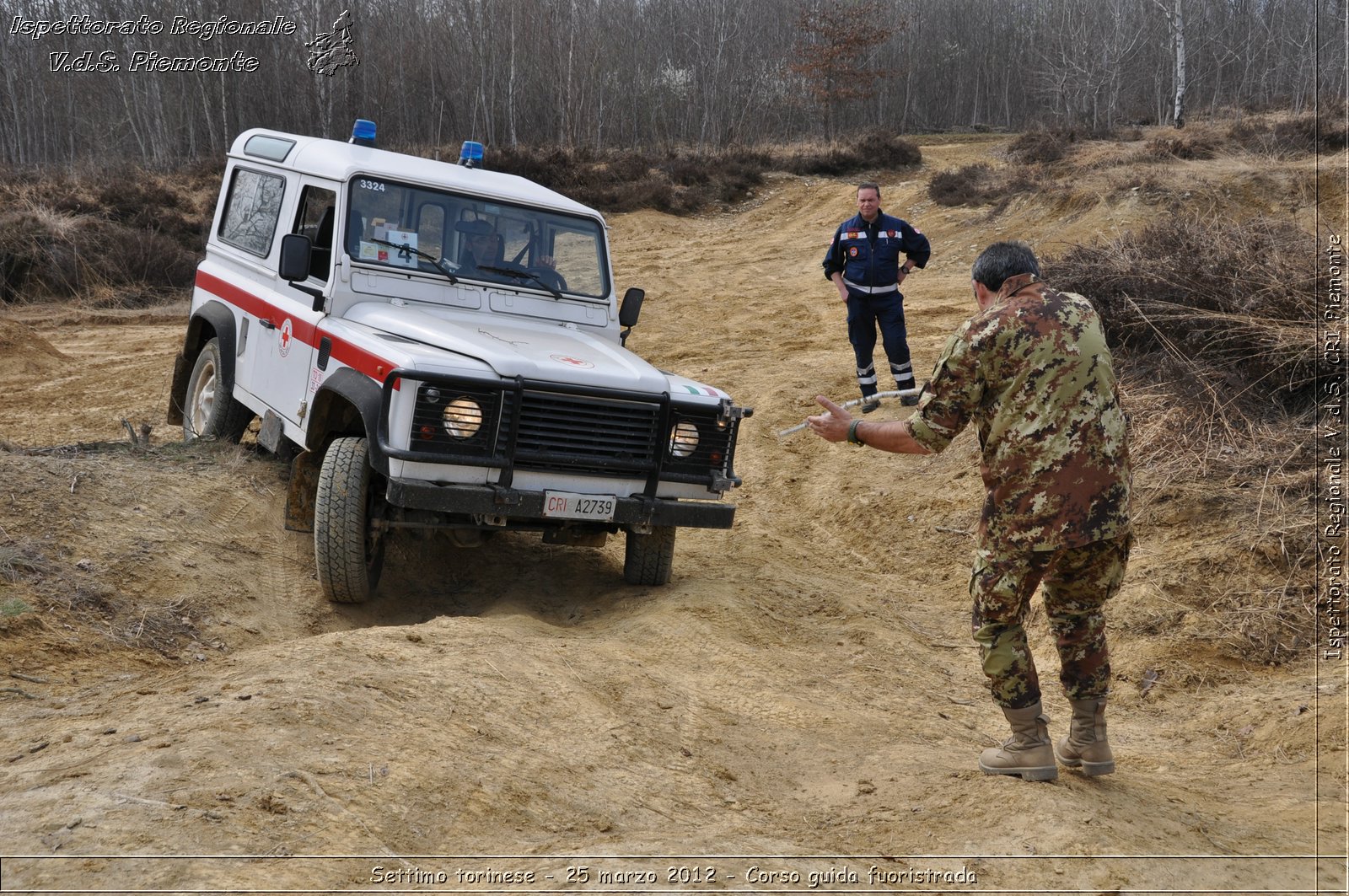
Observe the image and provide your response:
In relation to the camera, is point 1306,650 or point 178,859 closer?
point 178,859

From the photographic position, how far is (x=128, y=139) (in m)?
40.7

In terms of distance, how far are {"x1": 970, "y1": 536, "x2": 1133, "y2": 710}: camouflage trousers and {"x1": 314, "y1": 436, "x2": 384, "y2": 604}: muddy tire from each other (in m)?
3.13

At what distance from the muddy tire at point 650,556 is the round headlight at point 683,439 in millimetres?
526

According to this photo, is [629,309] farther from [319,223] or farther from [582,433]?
[319,223]

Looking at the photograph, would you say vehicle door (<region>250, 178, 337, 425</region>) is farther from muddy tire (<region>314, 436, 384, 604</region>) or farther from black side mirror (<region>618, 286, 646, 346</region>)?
black side mirror (<region>618, 286, 646, 346</region>)

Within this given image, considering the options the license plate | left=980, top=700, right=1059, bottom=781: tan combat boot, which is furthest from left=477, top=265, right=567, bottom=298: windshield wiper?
left=980, top=700, right=1059, bottom=781: tan combat boot

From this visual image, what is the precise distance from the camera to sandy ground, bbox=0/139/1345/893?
3.21 m

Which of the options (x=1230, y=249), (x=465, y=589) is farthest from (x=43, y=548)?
(x=1230, y=249)

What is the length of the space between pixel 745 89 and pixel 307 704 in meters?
36.9

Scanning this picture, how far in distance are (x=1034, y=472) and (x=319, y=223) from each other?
15.3 ft

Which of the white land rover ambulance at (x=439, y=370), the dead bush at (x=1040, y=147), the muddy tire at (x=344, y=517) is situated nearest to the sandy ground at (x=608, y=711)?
the muddy tire at (x=344, y=517)

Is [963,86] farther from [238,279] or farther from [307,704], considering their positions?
[307,704]

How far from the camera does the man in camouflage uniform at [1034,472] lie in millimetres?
3768

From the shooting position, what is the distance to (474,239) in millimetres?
6836
